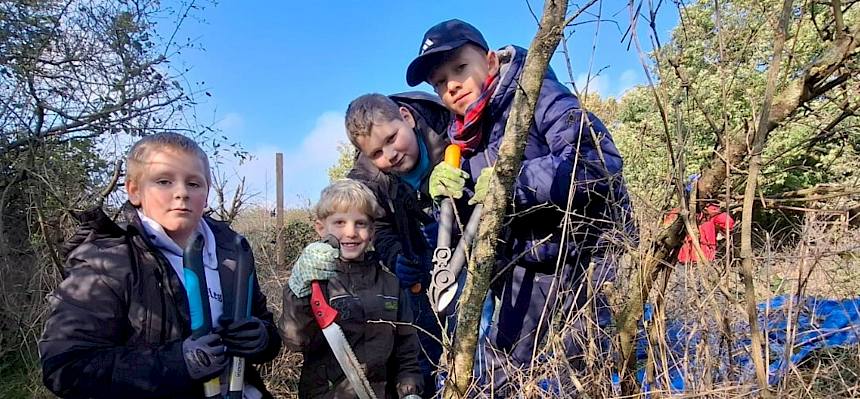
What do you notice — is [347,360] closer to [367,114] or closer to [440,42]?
[367,114]

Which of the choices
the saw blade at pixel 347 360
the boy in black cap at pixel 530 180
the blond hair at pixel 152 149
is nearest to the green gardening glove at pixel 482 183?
the boy in black cap at pixel 530 180

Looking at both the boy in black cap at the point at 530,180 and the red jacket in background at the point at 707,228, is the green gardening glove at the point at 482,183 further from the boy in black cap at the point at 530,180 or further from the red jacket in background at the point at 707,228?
the red jacket in background at the point at 707,228

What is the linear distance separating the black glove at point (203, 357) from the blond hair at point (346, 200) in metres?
0.85

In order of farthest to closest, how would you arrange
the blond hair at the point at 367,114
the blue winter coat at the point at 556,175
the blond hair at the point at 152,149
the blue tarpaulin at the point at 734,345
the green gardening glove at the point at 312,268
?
1. the blond hair at the point at 367,114
2. the green gardening glove at the point at 312,268
3. the blond hair at the point at 152,149
4. the blue winter coat at the point at 556,175
5. the blue tarpaulin at the point at 734,345

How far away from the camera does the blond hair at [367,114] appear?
8.65 feet

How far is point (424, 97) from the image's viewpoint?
2.90m

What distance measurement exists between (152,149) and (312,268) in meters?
0.76

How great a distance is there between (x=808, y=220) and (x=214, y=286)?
200 centimetres

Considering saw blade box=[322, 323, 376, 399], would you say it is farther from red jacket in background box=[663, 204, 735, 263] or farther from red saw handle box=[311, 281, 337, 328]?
red jacket in background box=[663, 204, 735, 263]

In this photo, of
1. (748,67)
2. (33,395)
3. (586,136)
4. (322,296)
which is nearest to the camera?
(586,136)

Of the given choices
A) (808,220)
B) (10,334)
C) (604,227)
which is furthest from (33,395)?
(808,220)

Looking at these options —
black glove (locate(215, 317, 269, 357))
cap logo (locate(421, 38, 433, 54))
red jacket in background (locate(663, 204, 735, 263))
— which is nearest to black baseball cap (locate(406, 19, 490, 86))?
cap logo (locate(421, 38, 433, 54))

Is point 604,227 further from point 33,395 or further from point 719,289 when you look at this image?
point 33,395

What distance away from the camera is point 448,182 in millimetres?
2178
